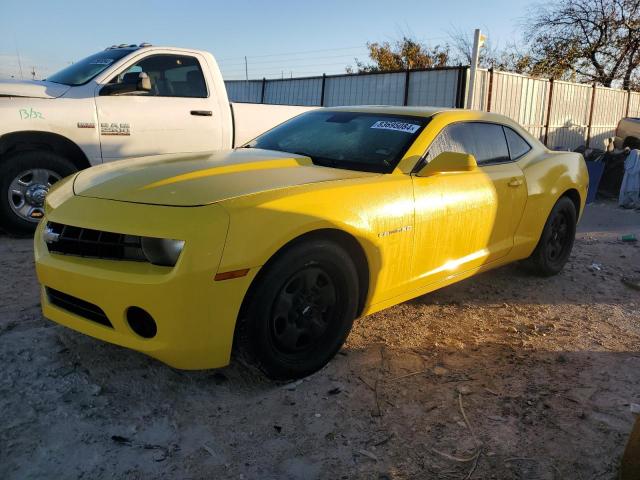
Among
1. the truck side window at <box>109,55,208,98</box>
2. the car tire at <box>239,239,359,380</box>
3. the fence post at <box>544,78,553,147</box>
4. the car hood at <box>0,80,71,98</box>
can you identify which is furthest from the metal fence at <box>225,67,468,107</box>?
the car tire at <box>239,239,359,380</box>

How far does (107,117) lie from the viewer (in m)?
5.70

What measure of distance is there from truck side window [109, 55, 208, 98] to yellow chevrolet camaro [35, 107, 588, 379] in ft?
8.35

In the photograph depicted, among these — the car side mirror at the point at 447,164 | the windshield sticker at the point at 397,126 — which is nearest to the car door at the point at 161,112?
the windshield sticker at the point at 397,126

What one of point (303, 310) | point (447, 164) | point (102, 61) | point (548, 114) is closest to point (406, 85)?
point (548, 114)

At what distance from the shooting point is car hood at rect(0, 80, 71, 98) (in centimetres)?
537

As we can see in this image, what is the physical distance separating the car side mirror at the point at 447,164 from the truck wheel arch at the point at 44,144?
389 centimetres

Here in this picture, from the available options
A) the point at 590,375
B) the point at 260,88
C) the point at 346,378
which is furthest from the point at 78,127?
the point at 260,88

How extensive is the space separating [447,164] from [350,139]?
71 cm

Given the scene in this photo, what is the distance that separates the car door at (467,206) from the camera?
134 inches

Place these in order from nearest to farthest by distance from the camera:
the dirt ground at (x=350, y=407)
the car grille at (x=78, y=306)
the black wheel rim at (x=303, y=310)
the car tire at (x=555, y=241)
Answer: the dirt ground at (x=350, y=407)
the car grille at (x=78, y=306)
the black wheel rim at (x=303, y=310)
the car tire at (x=555, y=241)

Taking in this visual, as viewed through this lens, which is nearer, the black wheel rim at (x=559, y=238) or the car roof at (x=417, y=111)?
the car roof at (x=417, y=111)

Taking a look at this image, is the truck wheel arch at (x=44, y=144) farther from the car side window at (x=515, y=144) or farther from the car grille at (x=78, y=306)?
the car side window at (x=515, y=144)

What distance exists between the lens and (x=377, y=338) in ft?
11.7

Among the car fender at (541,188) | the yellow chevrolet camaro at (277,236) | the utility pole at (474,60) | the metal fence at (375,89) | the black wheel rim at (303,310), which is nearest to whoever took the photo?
the yellow chevrolet camaro at (277,236)
